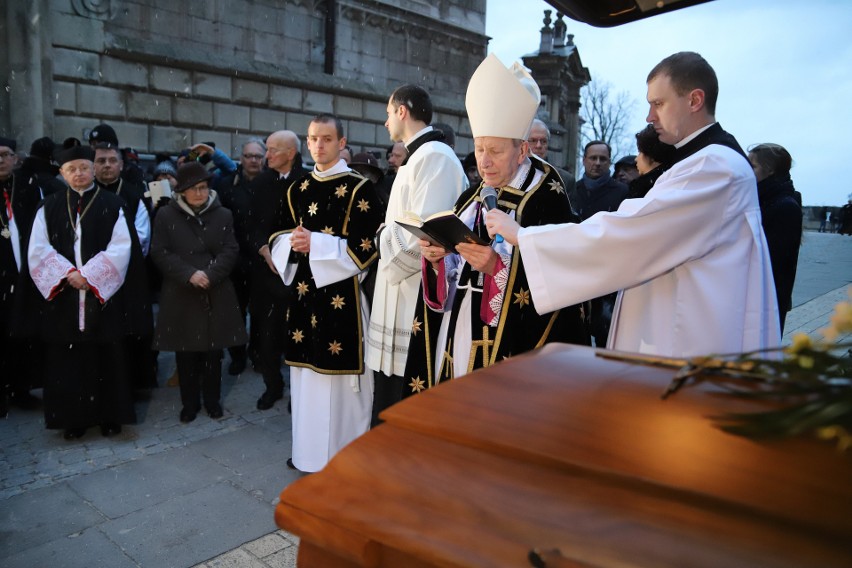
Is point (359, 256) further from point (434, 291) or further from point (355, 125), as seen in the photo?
point (355, 125)

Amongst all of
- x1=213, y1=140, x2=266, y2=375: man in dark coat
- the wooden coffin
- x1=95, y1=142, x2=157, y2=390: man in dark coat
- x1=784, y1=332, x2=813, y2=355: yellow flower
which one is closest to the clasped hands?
x1=95, y1=142, x2=157, y2=390: man in dark coat

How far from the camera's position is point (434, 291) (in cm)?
312

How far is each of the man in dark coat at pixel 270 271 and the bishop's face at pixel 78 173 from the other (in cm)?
128

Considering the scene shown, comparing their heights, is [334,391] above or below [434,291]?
below

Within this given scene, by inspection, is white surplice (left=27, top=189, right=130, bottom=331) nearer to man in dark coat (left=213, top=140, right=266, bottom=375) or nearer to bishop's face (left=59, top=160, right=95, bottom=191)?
bishop's face (left=59, top=160, right=95, bottom=191)

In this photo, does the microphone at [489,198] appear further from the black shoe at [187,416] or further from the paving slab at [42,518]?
the black shoe at [187,416]

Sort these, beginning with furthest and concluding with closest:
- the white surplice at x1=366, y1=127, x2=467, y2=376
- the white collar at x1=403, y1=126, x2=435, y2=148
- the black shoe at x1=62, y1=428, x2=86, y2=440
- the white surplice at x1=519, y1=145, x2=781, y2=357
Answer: the black shoe at x1=62, y1=428, x2=86, y2=440 → the white collar at x1=403, y1=126, x2=435, y2=148 → the white surplice at x1=366, y1=127, x2=467, y2=376 → the white surplice at x1=519, y1=145, x2=781, y2=357

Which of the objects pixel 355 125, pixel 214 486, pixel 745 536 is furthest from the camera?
pixel 355 125

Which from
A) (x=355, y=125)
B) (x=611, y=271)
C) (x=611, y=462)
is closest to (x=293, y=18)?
(x=355, y=125)

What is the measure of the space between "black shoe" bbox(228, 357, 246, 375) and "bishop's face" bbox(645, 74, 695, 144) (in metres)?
4.70

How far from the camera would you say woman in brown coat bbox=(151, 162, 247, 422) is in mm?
5047

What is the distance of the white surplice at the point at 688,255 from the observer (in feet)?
7.66

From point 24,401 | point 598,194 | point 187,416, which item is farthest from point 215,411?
point 598,194

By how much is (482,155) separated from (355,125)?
1017cm
